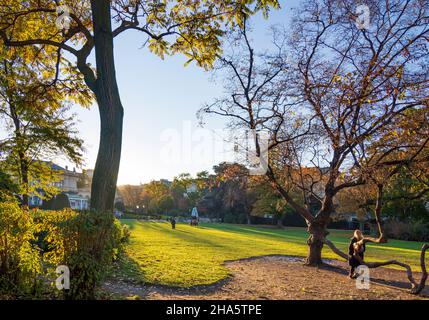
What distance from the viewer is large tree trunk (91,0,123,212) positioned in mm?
7125

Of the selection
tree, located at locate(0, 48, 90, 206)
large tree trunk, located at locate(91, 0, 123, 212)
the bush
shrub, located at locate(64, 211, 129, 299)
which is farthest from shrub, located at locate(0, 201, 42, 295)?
tree, located at locate(0, 48, 90, 206)

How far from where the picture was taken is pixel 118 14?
9.04 m

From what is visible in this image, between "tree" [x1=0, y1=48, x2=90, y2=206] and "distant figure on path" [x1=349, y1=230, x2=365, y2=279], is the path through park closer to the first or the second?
"distant figure on path" [x1=349, y1=230, x2=365, y2=279]

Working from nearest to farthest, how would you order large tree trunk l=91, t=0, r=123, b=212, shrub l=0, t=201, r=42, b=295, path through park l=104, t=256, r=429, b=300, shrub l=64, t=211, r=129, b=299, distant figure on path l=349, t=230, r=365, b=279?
1. shrub l=64, t=211, r=129, b=299
2. shrub l=0, t=201, r=42, b=295
3. large tree trunk l=91, t=0, r=123, b=212
4. path through park l=104, t=256, r=429, b=300
5. distant figure on path l=349, t=230, r=365, b=279

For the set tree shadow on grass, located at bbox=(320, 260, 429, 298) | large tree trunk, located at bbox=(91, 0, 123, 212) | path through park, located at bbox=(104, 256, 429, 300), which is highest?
large tree trunk, located at bbox=(91, 0, 123, 212)

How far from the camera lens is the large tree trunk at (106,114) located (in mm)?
7125

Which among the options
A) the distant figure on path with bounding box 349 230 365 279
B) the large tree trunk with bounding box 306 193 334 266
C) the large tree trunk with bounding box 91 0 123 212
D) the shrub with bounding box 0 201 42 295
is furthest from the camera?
the large tree trunk with bounding box 306 193 334 266

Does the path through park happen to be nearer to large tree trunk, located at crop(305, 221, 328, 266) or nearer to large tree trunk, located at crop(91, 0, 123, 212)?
large tree trunk, located at crop(305, 221, 328, 266)

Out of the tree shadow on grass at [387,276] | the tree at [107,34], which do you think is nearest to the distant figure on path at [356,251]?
the tree shadow on grass at [387,276]

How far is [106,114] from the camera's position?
292 inches

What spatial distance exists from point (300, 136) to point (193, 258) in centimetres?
597

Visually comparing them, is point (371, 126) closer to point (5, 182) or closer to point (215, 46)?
point (215, 46)

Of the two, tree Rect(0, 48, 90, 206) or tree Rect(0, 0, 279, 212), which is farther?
tree Rect(0, 48, 90, 206)

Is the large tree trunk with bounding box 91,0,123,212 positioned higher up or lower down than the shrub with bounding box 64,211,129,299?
higher up
